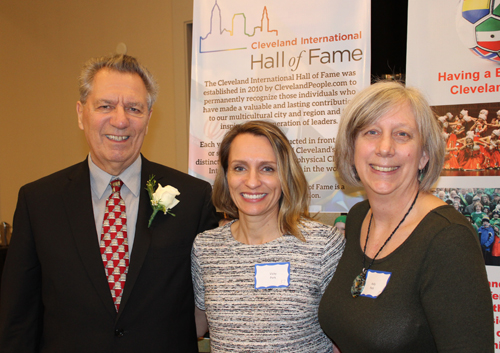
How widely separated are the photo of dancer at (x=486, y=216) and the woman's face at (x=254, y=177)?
1108mm

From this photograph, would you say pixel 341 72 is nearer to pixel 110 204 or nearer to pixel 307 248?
pixel 307 248

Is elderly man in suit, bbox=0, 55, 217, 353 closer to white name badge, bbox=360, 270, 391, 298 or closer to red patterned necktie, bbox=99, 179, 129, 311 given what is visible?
red patterned necktie, bbox=99, 179, 129, 311

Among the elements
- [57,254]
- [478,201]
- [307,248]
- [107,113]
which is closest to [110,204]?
[57,254]

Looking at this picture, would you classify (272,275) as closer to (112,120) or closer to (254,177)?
(254,177)

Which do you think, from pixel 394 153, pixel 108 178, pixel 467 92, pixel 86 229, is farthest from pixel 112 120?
pixel 467 92

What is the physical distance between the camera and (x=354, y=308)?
5.07 ft

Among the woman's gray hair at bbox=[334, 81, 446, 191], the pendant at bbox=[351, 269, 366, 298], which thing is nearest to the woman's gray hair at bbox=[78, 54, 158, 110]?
the woman's gray hair at bbox=[334, 81, 446, 191]

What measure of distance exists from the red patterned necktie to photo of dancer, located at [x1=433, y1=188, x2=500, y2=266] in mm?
1852

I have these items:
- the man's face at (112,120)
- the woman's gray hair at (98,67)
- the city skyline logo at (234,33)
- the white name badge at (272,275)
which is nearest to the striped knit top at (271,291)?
the white name badge at (272,275)

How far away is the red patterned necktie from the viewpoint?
1841 millimetres

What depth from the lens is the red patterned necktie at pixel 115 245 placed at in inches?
72.5

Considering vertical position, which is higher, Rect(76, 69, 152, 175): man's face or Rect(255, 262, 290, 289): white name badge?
Rect(76, 69, 152, 175): man's face

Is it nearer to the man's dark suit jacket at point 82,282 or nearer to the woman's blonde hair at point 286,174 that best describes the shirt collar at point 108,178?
the man's dark suit jacket at point 82,282

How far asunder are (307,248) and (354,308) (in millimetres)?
362
